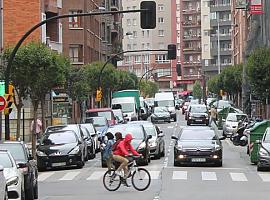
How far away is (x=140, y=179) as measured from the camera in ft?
75.9

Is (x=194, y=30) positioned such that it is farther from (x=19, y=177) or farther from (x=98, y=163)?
(x=19, y=177)

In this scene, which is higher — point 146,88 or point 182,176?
point 146,88

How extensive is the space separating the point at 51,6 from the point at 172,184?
134 feet

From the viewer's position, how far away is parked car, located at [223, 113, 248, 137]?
2163 inches

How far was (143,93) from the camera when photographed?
145 m

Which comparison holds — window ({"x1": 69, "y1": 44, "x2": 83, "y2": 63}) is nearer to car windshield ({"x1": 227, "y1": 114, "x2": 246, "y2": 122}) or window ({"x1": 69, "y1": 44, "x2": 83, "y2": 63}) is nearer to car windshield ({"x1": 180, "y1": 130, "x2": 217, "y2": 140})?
car windshield ({"x1": 227, "y1": 114, "x2": 246, "y2": 122})

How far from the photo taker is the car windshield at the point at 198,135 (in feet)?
107

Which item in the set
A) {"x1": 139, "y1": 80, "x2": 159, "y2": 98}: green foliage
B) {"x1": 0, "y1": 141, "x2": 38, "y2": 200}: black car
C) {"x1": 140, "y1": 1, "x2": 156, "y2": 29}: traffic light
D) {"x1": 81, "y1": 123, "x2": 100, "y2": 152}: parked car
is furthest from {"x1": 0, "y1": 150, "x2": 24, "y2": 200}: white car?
{"x1": 139, "y1": 80, "x2": 159, "y2": 98}: green foliage

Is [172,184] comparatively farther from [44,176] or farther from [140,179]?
[44,176]

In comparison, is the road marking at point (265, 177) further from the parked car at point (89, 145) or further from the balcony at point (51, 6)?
the balcony at point (51, 6)

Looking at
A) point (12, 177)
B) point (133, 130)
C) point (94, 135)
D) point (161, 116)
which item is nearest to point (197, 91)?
point (161, 116)

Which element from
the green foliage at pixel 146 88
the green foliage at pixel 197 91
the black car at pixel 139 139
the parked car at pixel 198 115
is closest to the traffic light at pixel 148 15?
the black car at pixel 139 139

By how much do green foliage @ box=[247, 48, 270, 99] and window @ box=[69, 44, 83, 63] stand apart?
30507 mm

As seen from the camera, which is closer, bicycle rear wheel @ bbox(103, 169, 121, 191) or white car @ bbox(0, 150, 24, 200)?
white car @ bbox(0, 150, 24, 200)
